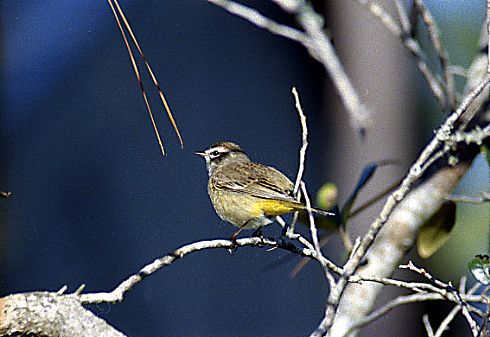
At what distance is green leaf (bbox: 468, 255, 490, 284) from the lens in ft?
4.89

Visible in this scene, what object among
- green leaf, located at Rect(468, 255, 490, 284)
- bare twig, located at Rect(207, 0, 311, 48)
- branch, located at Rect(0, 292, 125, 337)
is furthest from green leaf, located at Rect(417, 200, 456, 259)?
branch, located at Rect(0, 292, 125, 337)

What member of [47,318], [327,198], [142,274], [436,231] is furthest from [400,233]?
[47,318]

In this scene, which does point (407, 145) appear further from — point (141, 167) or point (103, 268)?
point (103, 268)

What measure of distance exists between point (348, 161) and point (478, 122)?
3.20ft

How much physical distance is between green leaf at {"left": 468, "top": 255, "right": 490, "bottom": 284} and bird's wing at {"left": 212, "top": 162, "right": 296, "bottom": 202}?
602mm

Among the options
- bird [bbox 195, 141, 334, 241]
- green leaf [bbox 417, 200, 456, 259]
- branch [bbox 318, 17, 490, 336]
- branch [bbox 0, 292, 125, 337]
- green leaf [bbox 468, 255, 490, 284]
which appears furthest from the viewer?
bird [bbox 195, 141, 334, 241]

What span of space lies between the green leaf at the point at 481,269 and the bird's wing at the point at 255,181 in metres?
0.60

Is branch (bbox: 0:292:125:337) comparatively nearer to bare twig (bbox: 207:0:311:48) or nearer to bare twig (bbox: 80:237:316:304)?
bare twig (bbox: 80:237:316:304)

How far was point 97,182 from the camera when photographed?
12.0 feet

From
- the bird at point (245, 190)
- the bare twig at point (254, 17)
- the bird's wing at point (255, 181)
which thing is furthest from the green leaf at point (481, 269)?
the bare twig at point (254, 17)

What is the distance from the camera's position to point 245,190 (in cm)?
236

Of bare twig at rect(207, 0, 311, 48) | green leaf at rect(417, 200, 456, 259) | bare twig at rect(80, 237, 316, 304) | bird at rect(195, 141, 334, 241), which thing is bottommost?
green leaf at rect(417, 200, 456, 259)

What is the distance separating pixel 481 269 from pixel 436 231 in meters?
0.52

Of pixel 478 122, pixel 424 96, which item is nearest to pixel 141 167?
pixel 424 96
